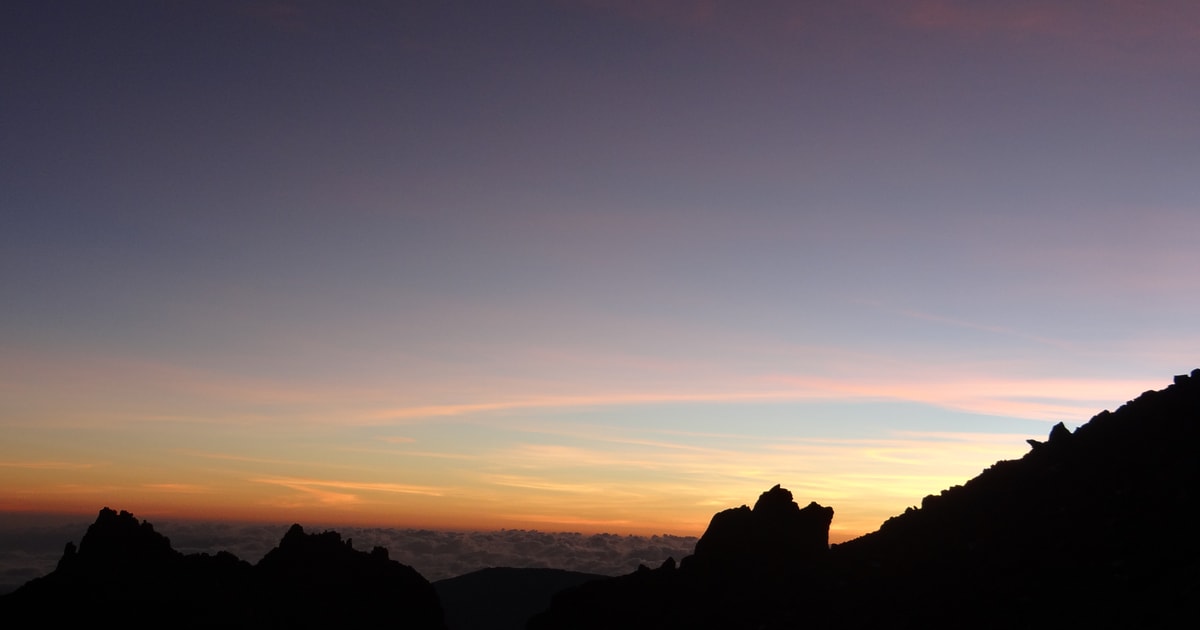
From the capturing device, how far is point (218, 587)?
137625mm

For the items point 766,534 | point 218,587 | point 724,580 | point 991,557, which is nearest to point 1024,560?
point 991,557

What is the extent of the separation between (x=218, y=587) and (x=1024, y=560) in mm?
127193

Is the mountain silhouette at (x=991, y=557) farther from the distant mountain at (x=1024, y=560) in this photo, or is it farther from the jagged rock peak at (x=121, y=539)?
the jagged rock peak at (x=121, y=539)

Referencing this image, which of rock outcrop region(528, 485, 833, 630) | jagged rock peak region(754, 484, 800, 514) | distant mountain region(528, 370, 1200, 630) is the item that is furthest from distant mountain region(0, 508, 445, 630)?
jagged rock peak region(754, 484, 800, 514)

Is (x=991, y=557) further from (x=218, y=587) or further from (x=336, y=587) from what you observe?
(x=218, y=587)

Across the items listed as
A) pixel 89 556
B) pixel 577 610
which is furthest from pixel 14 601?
pixel 577 610

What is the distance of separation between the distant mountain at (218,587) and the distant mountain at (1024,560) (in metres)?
74.1

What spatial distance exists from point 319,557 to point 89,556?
36674mm

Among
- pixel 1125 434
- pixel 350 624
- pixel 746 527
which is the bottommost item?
pixel 350 624

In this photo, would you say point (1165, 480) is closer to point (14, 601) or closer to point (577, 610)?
point (577, 610)

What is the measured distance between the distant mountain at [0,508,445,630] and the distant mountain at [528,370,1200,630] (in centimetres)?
7407

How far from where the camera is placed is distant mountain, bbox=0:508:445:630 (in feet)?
423

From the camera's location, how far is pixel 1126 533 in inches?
2025

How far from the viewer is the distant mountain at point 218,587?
423ft
